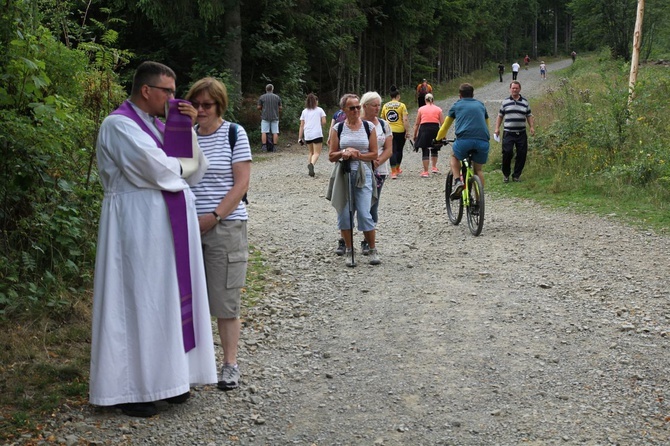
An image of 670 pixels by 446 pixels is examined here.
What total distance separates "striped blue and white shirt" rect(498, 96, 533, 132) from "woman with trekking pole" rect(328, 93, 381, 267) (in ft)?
21.8

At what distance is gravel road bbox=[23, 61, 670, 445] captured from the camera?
15.6 feet

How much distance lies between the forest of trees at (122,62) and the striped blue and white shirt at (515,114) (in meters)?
7.08

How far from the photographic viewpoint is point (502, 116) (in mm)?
15438

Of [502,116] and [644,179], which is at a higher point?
[502,116]

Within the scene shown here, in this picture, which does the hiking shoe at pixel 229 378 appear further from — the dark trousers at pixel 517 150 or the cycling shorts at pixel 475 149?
the dark trousers at pixel 517 150

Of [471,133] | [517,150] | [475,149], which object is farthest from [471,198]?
[517,150]

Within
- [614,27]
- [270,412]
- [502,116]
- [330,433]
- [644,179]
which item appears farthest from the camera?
[614,27]

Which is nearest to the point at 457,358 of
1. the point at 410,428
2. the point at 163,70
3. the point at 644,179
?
the point at 410,428

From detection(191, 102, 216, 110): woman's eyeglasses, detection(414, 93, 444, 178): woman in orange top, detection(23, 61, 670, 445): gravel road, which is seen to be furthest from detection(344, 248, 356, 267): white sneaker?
detection(414, 93, 444, 178): woman in orange top

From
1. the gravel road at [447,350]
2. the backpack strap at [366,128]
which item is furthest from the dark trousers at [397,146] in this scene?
the backpack strap at [366,128]

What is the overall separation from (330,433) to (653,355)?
108 inches

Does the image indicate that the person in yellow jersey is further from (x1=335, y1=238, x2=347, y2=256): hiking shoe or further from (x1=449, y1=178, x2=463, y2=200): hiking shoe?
(x1=335, y1=238, x2=347, y2=256): hiking shoe

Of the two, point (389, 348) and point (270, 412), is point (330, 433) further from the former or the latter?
point (389, 348)

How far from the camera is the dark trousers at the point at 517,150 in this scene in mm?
15336
